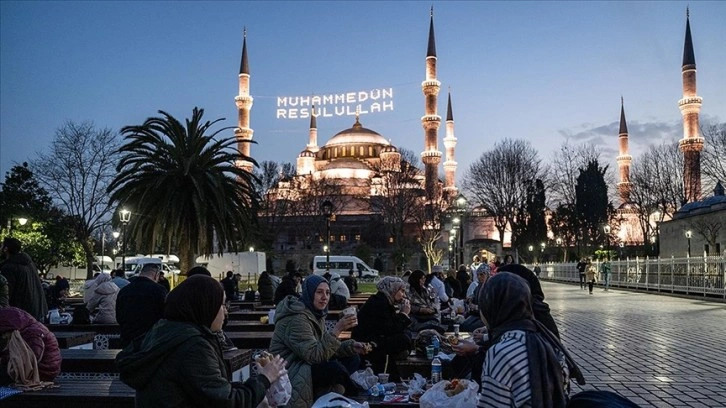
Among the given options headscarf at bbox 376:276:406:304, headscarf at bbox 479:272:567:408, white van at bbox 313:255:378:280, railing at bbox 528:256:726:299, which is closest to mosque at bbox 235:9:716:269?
white van at bbox 313:255:378:280

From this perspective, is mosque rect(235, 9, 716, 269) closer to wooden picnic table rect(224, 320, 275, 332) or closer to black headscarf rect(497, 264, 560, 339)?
wooden picnic table rect(224, 320, 275, 332)

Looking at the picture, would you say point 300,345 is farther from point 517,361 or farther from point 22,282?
point 22,282

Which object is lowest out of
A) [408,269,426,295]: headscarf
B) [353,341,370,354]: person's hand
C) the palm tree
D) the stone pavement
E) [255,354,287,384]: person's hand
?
the stone pavement

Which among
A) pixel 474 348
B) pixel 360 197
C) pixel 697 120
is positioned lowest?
pixel 474 348

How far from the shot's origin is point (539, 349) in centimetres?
298

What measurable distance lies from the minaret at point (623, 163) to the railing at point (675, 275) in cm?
2987

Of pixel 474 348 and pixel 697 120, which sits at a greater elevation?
pixel 697 120

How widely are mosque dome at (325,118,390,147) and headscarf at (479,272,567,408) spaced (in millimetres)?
82326

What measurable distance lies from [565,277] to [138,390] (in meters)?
45.0

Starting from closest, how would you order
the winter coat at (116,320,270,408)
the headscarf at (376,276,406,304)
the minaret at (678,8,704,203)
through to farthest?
the winter coat at (116,320,270,408), the headscarf at (376,276,406,304), the minaret at (678,8,704,203)

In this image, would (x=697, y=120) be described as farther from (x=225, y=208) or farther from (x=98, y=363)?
(x=98, y=363)

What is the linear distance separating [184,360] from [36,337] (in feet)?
9.41

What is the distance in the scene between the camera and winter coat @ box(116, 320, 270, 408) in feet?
9.16

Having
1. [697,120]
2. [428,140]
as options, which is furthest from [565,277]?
[428,140]
